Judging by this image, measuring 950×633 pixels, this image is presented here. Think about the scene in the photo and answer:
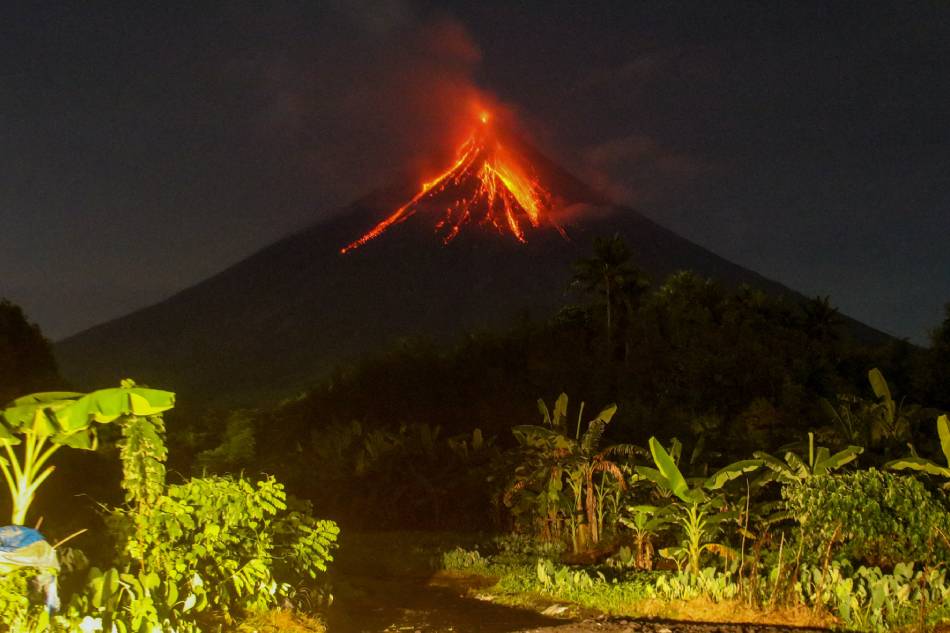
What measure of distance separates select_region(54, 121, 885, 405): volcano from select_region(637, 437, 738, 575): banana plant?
198ft

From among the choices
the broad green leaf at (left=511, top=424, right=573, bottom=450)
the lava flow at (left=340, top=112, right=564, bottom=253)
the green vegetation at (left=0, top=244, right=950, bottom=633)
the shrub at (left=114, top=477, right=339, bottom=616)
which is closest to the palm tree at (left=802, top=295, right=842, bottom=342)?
the green vegetation at (left=0, top=244, right=950, bottom=633)

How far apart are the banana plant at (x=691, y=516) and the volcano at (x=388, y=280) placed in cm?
6030

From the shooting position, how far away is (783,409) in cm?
2709

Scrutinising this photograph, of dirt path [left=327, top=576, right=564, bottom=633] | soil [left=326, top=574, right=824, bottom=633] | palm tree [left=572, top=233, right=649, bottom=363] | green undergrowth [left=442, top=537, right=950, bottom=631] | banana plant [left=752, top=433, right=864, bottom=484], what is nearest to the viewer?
green undergrowth [left=442, top=537, right=950, bottom=631]

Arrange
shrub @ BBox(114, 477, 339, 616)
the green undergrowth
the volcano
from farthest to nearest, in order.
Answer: the volcano → the green undergrowth → shrub @ BBox(114, 477, 339, 616)

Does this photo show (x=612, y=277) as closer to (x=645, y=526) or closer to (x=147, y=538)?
(x=645, y=526)

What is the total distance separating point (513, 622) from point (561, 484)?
5969 mm

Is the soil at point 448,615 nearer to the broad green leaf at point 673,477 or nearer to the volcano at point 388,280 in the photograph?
the broad green leaf at point 673,477

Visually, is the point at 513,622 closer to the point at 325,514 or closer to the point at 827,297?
the point at 325,514

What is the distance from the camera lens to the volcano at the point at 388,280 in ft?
291

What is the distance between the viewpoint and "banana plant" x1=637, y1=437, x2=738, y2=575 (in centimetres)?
1056

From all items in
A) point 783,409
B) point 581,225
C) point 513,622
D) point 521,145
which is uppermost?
point 521,145

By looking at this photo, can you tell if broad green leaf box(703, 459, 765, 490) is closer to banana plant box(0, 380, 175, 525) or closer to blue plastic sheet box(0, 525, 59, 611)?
banana plant box(0, 380, 175, 525)

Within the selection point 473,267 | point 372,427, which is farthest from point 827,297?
point 473,267
